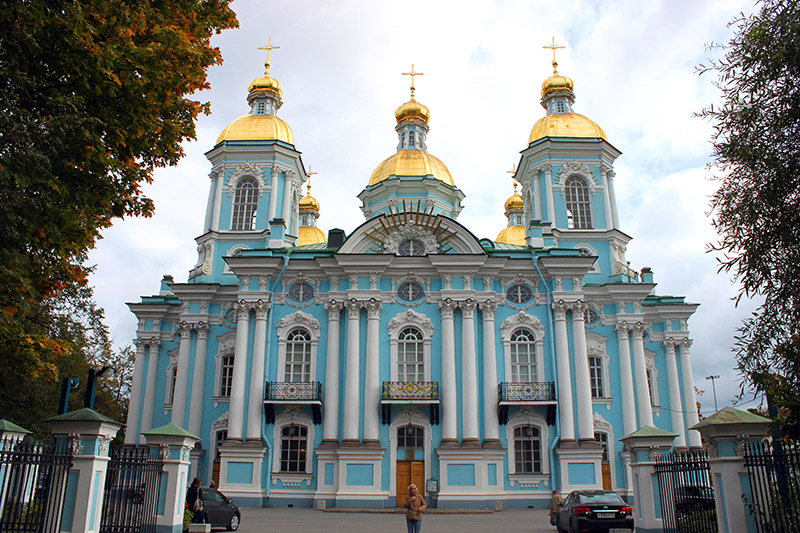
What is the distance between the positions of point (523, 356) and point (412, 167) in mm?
11186

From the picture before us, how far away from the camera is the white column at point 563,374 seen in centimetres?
2200

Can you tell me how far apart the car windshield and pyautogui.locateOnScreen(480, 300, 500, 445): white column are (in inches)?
324

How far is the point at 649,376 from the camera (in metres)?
26.5

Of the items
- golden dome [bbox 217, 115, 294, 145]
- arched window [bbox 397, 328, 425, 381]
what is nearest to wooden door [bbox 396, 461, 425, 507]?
arched window [bbox 397, 328, 425, 381]

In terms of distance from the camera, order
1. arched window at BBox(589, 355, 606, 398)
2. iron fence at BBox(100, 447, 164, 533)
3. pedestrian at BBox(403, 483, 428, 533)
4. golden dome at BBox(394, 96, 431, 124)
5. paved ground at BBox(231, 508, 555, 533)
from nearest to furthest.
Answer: iron fence at BBox(100, 447, 164, 533) → pedestrian at BBox(403, 483, 428, 533) → paved ground at BBox(231, 508, 555, 533) → arched window at BBox(589, 355, 606, 398) → golden dome at BBox(394, 96, 431, 124)

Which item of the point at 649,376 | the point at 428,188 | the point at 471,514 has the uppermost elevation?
the point at 428,188

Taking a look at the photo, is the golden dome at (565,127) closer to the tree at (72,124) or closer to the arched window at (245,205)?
the arched window at (245,205)

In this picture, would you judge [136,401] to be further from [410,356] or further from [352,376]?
[410,356]

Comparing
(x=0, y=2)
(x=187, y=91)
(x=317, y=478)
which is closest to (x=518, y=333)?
(x=317, y=478)

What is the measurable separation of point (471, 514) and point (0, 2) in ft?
57.4

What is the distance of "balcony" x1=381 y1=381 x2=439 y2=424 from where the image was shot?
21938mm

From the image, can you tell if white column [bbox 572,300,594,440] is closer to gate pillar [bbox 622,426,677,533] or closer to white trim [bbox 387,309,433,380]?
white trim [bbox 387,309,433,380]

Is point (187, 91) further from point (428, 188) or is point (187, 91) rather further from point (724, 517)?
point (428, 188)

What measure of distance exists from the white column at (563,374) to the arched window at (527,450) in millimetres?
1013
